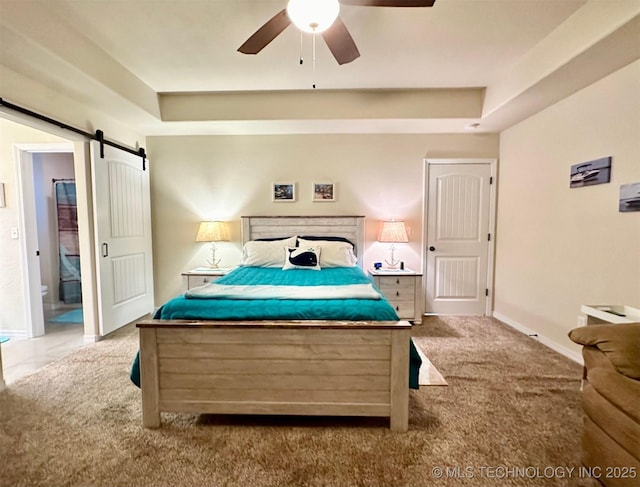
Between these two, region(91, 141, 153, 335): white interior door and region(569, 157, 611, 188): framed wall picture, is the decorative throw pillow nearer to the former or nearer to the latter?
region(91, 141, 153, 335): white interior door

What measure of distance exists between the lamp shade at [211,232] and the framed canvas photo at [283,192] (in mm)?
797

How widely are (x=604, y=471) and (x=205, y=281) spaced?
347 centimetres

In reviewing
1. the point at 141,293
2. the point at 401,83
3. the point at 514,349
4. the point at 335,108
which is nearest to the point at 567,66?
the point at 401,83

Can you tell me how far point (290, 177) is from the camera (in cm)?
389

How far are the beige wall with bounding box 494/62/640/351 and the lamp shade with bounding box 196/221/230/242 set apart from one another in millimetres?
3549

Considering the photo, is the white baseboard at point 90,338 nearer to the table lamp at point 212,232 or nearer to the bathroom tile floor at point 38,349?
the bathroom tile floor at point 38,349

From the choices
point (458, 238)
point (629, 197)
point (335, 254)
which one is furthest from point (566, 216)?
point (335, 254)

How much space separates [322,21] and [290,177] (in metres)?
2.38

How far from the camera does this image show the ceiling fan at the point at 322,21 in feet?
4.91

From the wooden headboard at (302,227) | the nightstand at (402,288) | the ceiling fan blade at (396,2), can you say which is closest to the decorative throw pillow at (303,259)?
the wooden headboard at (302,227)

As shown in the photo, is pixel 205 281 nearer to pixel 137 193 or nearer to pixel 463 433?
pixel 137 193

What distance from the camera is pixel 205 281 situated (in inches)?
137

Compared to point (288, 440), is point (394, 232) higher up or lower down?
higher up

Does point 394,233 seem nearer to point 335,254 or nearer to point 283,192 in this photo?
point 335,254
